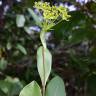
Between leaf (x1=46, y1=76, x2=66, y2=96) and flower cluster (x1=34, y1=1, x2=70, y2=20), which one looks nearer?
flower cluster (x1=34, y1=1, x2=70, y2=20)

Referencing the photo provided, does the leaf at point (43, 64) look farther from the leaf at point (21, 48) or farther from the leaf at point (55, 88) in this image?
the leaf at point (21, 48)

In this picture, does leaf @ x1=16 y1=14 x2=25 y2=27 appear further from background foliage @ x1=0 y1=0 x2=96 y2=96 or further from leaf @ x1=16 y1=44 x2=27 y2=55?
leaf @ x1=16 y1=44 x2=27 y2=55

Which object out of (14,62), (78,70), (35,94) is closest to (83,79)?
(78,70)

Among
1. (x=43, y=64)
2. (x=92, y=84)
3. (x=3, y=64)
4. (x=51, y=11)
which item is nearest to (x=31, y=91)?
(x=43, y=64)

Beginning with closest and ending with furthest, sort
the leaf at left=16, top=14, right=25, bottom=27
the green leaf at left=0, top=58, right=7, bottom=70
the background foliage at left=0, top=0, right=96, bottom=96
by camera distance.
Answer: the background foliage at left=0, top=0, right=96, bottom=96, the green leaf at left=0, top=58, right=7, bottom=70, the leaf at left=16, top=14, right=25, bottom=27

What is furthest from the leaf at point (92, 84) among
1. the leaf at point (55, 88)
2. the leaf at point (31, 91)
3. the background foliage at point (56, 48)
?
the leaf at point (31, 91)

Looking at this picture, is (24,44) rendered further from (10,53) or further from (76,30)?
(76,30)

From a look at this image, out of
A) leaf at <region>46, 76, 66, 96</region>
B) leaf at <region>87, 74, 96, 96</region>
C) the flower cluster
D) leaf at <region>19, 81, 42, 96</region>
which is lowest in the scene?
leaf at <region>87, 74, 96, 96</region>

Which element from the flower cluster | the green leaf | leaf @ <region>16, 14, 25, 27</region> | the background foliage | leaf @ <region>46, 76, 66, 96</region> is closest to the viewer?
the flower cluster

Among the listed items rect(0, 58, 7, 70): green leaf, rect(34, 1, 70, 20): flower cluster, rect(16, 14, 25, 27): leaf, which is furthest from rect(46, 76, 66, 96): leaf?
rect(16, 14, 25, 27): leaf
